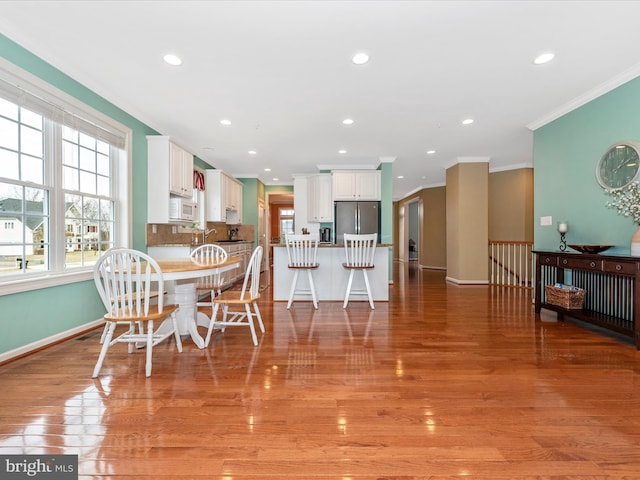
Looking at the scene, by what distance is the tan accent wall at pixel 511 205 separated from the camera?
20.6ft

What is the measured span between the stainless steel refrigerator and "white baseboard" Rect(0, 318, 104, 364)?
4321mm

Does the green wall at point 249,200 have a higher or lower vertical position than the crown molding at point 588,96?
lower

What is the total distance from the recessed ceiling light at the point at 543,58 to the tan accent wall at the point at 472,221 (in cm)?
336

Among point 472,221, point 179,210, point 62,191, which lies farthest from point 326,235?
point 62,191

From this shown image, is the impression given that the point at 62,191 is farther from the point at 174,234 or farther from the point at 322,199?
the point at 322,199

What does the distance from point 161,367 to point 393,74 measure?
3287 millimetres

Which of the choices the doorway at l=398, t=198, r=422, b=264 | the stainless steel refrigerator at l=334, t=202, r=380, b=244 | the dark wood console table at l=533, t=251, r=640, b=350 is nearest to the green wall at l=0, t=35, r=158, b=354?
the stainless steel refrigerator at l=334, t=202, r=380, b=244

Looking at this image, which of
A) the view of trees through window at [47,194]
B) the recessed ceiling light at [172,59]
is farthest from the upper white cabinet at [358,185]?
the view of trees through window at [47,194]

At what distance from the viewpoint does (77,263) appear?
10.2 ft

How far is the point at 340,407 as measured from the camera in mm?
1665

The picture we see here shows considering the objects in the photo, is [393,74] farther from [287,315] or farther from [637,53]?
[287,315]

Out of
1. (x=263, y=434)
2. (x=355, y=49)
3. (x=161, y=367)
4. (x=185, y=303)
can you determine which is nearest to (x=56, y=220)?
(x=185, y=303)

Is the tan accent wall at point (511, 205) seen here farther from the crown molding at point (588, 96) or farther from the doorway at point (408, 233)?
the doorway at point (408, 233)

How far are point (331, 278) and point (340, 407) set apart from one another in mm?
2771
